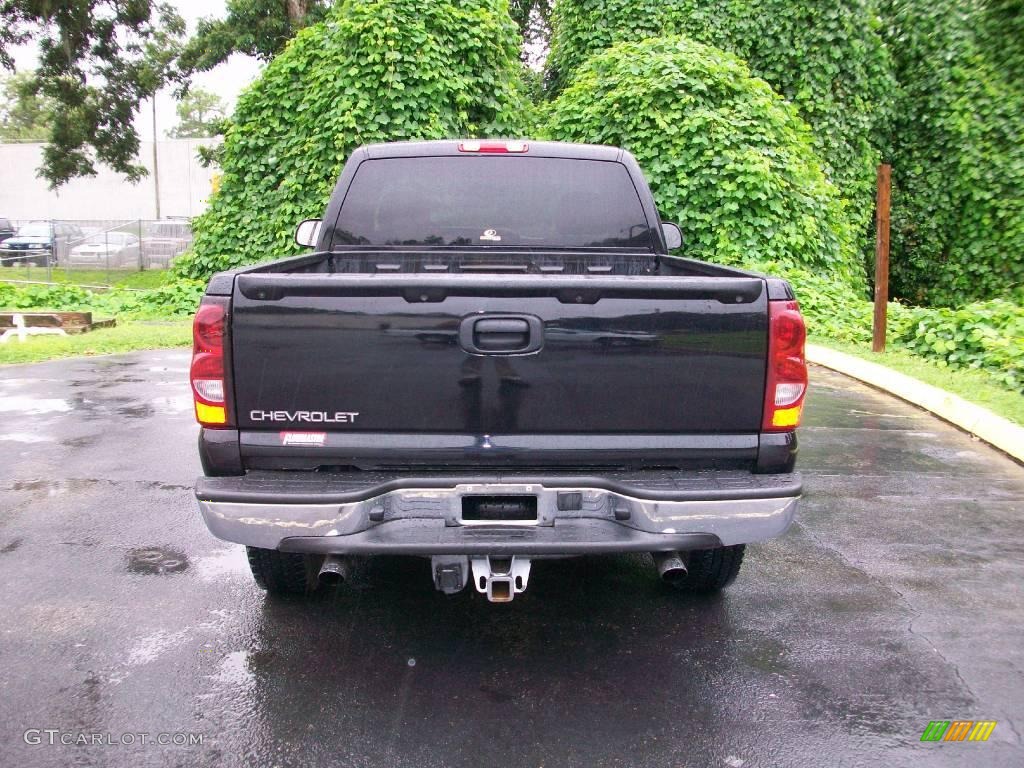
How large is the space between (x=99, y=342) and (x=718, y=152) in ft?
30.4

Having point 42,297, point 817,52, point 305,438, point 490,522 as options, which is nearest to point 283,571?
point 305,438

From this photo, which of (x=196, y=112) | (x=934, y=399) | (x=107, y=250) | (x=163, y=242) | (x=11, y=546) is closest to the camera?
(x=11, y=546)

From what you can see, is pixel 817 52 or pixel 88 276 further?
pixel 88 276

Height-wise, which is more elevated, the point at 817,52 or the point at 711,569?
the point at 817,52

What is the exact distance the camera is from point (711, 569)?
4.00m

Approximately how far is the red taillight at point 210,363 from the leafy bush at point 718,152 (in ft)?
36.3

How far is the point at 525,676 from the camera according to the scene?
3.45 m

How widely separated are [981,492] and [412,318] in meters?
4.50

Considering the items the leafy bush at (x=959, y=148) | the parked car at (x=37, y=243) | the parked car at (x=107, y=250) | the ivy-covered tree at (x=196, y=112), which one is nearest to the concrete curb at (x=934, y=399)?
the leafy bush at (x=959, y=148)

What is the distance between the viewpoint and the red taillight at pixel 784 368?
3275mm

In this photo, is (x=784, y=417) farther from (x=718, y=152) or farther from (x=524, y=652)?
(x=718, y=152)

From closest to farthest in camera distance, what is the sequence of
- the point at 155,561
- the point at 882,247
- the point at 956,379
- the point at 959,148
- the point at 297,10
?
the point at 155,561 < the point at 956,379 < the point at 882,247 < the point at 959,148 < the point at 297,10

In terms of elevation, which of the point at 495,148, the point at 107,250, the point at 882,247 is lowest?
the point at 107,250

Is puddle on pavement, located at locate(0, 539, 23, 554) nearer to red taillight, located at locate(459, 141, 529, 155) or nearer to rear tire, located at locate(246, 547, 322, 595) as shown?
rear tire, located at locate(246, 547, 322, 595)
